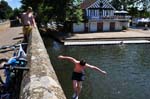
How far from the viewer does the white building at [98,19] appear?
69.3 m

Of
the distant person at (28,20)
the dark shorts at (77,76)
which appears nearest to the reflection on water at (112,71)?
the distant person at (28,20)

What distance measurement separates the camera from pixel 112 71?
29.9 meters

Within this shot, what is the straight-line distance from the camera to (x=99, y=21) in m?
69.9

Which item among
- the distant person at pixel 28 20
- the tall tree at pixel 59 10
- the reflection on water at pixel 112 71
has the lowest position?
the reflection on water at pixel 112 71

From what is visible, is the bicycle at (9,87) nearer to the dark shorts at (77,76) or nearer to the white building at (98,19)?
the dark shorts at (77,76)

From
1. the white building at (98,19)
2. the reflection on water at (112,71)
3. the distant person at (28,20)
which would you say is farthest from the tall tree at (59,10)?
the distant person at (28,20)

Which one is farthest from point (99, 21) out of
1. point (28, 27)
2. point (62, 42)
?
point (28, 27)

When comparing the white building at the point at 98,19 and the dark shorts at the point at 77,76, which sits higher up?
the dark shorts at the point at 77,76

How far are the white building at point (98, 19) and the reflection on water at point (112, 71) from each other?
19.2 metres

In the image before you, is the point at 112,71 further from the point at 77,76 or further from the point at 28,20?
the point at 77,76

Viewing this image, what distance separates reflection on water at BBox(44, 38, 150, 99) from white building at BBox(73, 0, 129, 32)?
1922 centimetres

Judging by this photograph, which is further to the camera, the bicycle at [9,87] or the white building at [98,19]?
the white building at [98,19]

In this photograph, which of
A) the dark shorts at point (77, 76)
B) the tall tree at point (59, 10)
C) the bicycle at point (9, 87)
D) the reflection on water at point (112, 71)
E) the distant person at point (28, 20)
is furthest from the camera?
the tall tree at point (59, 10)

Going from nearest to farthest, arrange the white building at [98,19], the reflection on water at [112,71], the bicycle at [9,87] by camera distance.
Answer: the bicycle at [9,87], the reflection on water at [112,71], the white building at [98,19]
